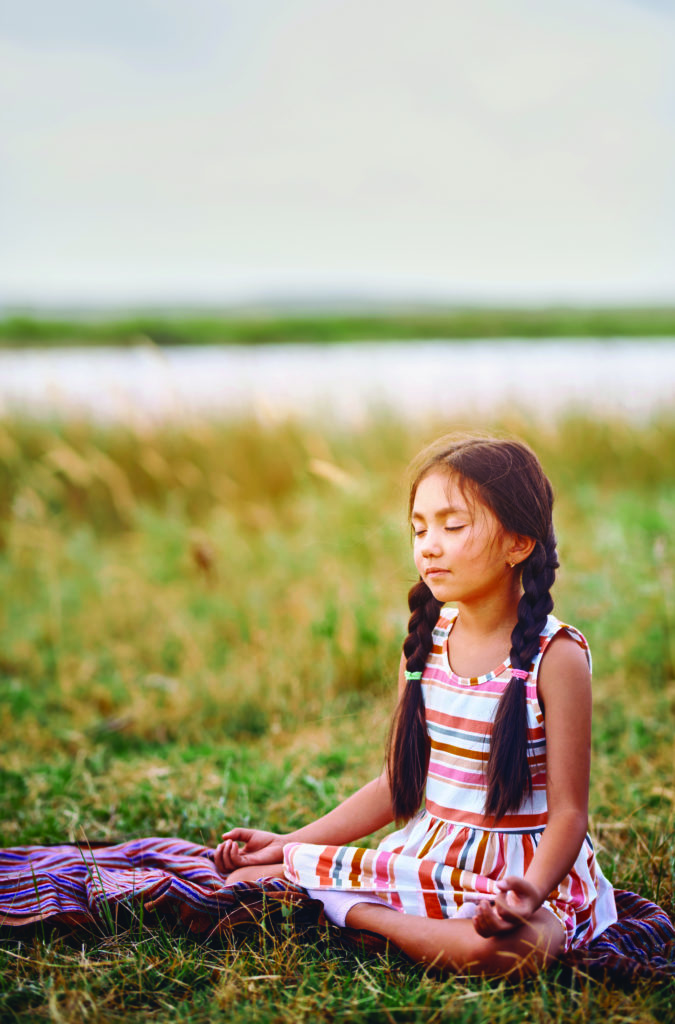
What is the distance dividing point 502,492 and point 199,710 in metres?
2.10

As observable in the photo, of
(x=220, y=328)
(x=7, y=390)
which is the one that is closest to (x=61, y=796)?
(x=7, y=390)

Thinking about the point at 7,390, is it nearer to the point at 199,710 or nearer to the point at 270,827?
the point at 199,710

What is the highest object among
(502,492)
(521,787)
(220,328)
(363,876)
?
(220,328)

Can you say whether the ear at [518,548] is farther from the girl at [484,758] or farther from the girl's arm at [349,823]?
the girl's arm at [349,823]

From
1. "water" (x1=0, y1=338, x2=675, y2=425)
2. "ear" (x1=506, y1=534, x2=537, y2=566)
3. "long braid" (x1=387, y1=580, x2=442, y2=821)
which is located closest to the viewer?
"ear" (x1=506, y1=534, x2=537, y2=566)

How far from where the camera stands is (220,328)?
42.4 metres

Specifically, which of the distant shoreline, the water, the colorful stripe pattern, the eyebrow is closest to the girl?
the eyebrow

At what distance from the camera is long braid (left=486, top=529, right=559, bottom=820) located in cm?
175

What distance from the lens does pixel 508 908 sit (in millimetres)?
1594

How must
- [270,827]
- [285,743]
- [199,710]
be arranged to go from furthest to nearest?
1. [199,710]
2. [285,743]
3. [270,827]

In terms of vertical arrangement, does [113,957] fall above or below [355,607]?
below

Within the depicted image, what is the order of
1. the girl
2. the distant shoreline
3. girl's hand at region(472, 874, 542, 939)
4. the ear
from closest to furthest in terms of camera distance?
girl's hand at region(472, 874, 542, 939), the girl, the ear, the distant shoreline

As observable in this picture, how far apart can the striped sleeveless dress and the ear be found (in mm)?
127

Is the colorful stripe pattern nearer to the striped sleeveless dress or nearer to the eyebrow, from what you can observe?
the striped sleeveless dress
